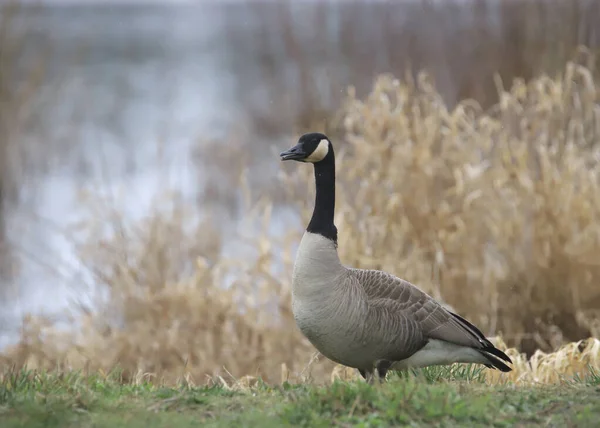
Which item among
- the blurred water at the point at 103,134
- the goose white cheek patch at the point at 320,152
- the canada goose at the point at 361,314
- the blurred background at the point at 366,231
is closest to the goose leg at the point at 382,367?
the canada goose at the point at 361,314

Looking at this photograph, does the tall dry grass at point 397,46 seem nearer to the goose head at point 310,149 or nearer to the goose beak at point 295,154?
the goose head at point 310,149

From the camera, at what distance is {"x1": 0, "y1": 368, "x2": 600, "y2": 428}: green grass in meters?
3.98

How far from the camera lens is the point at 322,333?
5.21m

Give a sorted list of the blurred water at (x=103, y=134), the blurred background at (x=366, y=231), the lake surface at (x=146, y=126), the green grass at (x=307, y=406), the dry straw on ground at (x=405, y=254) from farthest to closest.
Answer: the lake surface at (x=146, y=126) → the blurred water at (x=103, y=134) → the blurred background at (x=366, y=231) → the dry straw on ground at (x=405, y=254) → the green grass at (x=307, y=406)

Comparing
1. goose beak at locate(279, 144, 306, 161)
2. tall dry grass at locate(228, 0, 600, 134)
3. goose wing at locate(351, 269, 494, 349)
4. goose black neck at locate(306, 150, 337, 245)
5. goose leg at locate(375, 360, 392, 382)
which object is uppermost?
tall dry grass at locate(228, 0, 600, 134)

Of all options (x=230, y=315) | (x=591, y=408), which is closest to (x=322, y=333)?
(x=591, y=408)

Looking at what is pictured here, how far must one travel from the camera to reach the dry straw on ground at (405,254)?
793 centimetres

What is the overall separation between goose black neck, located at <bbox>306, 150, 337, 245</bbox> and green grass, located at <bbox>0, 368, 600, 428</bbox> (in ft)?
3.93

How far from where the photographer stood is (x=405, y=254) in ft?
28.0

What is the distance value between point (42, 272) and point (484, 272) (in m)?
4.99

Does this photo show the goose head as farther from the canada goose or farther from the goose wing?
the goose wing

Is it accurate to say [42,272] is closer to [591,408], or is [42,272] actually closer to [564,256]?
[564,256]

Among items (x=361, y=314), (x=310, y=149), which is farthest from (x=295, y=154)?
(x=361, y=314)

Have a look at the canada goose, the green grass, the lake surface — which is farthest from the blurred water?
the green grass
